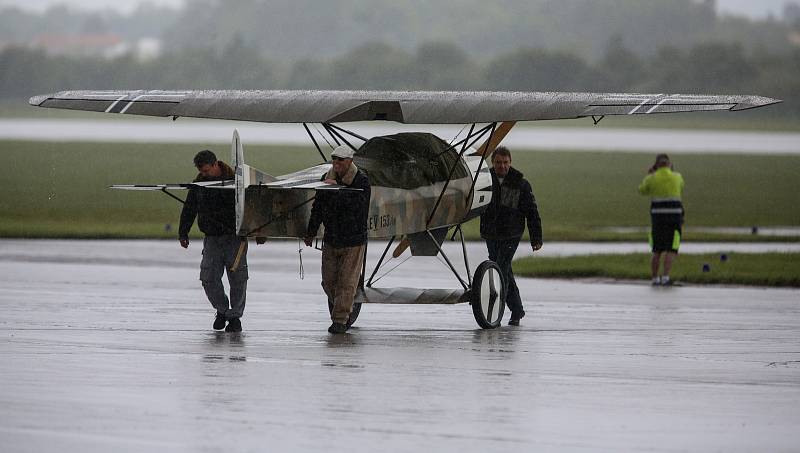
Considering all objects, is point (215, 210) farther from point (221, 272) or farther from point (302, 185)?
point (302, 185)

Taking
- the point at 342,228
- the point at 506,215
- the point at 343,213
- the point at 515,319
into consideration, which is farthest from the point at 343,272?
the point at 506,215

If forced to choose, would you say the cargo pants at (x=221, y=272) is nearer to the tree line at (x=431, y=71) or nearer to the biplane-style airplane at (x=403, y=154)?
the biplane-style airplane at (x=403, y=154)

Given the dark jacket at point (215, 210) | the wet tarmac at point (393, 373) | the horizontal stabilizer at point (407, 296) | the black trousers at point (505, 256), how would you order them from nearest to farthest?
the wet tarmac at point (393, 373) < the dark jacket at point (215, 210) < the horizontal stabilizer at point (407, 296) < the black trousers at point (505, 256)

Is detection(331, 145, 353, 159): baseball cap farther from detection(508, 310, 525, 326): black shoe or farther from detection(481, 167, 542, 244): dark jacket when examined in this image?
detection(508, 310, 525, 326): black shoe

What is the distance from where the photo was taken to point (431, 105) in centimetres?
1441

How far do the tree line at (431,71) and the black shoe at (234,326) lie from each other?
63.0m

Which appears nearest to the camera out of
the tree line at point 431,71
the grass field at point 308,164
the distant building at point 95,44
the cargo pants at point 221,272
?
the cargo pants at point 221,272

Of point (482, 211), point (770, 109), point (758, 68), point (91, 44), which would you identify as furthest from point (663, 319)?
point (91, 44)

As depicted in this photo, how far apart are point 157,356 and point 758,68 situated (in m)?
65.6

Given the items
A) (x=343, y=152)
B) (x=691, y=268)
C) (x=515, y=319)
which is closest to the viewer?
(x=343, y=152)

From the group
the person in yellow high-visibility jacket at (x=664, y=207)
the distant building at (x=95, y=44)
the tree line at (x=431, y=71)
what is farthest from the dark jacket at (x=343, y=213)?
the distant building at (x=95, y=44)

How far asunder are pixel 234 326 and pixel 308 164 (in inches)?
1604

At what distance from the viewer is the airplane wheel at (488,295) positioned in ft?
50.1

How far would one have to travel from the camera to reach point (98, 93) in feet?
55.4
